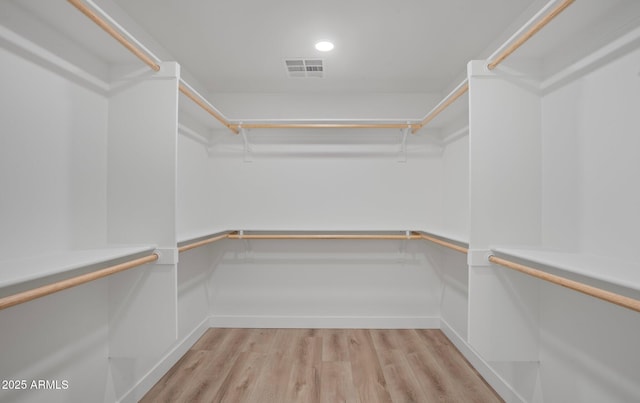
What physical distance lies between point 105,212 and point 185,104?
3.12 feet

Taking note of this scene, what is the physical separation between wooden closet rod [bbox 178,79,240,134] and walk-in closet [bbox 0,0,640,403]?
3 cm

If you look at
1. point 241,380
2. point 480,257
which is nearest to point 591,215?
point 480,257

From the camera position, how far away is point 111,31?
1.21 meters

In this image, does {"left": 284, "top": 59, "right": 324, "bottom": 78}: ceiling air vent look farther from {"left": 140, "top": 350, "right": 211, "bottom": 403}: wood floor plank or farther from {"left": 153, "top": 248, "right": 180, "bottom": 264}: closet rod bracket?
{"left": 140, "top": 350, "right": 211, "bottom": 403}: wood floor plank

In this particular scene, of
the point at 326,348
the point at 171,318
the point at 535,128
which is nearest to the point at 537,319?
the point at 535,128

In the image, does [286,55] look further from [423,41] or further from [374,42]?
[423,41]

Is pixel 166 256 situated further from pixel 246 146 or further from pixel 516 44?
pixel 516 44

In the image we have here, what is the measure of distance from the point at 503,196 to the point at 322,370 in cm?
165

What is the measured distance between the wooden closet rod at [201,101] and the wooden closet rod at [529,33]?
5.58 ft

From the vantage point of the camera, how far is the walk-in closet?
1162 mm

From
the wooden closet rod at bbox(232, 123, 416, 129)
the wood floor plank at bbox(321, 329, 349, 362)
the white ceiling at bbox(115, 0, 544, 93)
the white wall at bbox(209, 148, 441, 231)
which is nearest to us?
the white ceiling at bbox(115, 0, 544, 93)

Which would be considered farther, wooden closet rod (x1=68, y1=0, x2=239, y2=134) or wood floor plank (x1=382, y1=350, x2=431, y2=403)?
wood floor plank (x1=382, y1=350, x2=431, y2=403)

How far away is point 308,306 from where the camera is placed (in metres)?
2.83

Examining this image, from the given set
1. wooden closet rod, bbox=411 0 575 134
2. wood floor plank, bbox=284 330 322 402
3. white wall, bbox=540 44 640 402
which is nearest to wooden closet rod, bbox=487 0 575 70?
wooden closet rod, bbox=411 0 575 134
